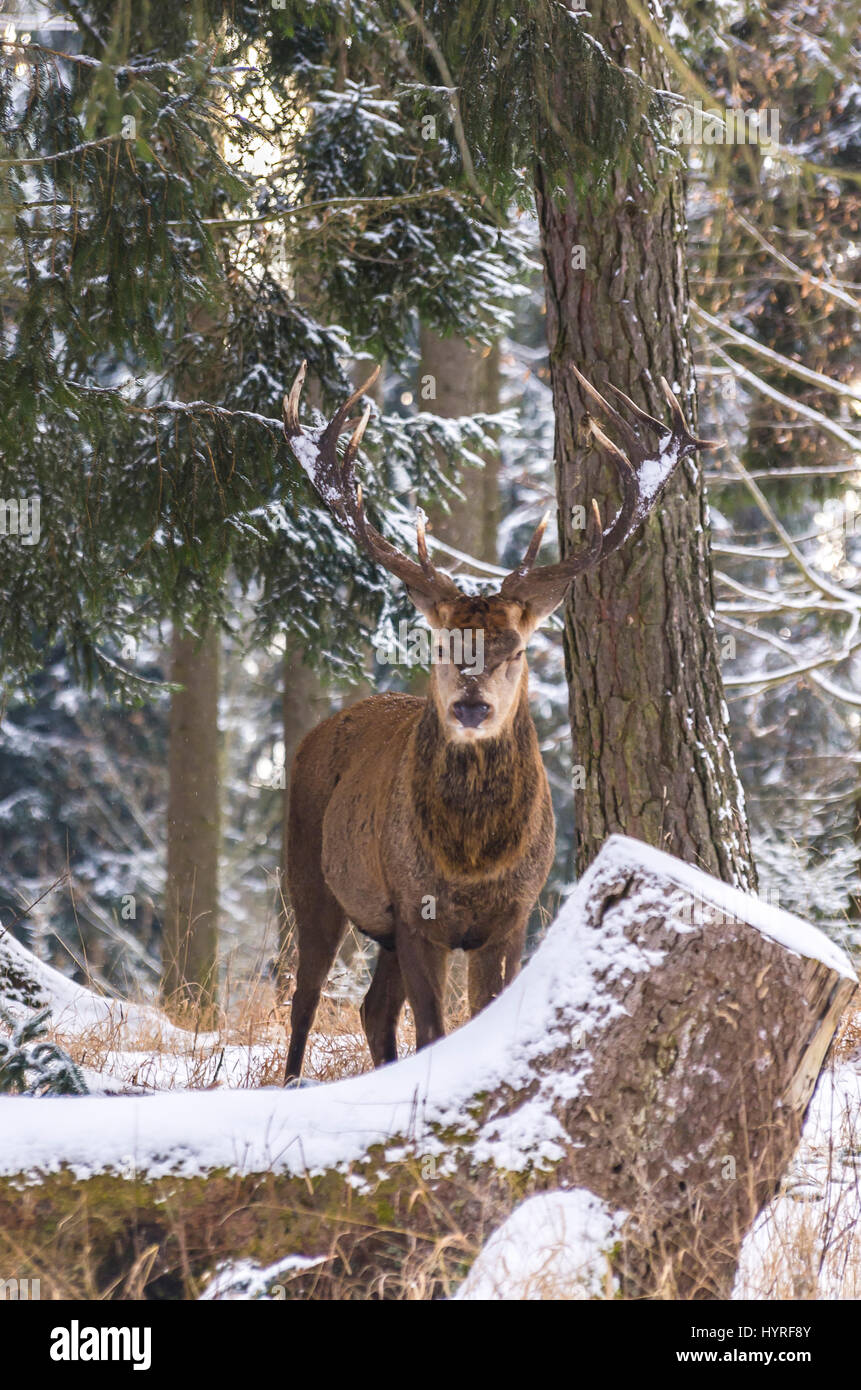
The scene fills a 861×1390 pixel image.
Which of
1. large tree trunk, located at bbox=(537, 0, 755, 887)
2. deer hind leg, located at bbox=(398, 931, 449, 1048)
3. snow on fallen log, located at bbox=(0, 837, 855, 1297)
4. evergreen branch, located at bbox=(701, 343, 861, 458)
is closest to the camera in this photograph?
snow on fallen log, located at bbox=(0, 837, 855, 1297)

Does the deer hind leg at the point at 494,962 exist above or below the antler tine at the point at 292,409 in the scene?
below

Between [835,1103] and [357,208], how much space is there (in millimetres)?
5132

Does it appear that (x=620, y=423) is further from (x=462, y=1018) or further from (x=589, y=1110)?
(x=462, y=1018)

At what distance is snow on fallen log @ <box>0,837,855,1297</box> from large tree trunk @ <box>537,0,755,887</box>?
192 cm

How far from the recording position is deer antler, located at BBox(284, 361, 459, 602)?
547 cm

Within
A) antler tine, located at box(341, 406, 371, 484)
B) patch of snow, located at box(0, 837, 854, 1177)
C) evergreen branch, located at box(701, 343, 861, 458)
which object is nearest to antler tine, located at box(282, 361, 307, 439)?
antler tine, located at box(341, 406, 371, 484)

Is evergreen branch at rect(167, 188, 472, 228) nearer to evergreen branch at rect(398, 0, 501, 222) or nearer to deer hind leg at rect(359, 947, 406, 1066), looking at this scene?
evergreen branch at rect(398, 0, 501, 222)

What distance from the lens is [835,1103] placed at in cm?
544

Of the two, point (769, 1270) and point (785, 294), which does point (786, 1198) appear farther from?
point (785, 294)

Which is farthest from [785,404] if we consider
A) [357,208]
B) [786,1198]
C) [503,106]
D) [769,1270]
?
[769,1270]

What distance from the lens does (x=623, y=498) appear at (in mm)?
5582

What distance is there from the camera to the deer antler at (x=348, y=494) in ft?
18.0

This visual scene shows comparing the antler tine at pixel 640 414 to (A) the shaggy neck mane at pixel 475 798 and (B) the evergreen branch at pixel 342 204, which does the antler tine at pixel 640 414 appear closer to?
(A) the shaggy neck mane at pixel 475 798

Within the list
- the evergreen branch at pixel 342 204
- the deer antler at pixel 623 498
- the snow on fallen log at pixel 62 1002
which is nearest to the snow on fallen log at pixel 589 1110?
the deer antler at pixel 623 498
